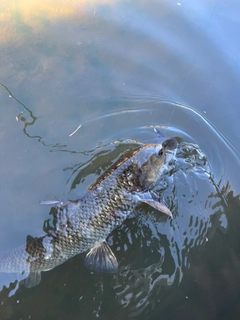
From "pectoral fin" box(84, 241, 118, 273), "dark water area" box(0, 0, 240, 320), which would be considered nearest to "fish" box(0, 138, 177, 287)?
"pectoral fin" box(84, 241, 118, 273)

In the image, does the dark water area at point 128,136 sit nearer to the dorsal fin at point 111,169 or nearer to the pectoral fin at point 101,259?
the pectoral fin at point 101,259

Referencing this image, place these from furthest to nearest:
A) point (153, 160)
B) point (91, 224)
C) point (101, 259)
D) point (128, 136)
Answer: point (128, 136) < point (153, 160) < point (101, 259) < point (91, 224)

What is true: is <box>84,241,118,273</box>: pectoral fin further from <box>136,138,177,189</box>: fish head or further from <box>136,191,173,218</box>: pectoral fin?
<box>136,138,177,189</box>: fish head

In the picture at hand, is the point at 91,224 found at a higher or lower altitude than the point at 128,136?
lower

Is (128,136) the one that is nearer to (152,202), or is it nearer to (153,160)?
(153,160)

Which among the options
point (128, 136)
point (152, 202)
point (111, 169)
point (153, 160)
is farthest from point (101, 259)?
point (128, 136)

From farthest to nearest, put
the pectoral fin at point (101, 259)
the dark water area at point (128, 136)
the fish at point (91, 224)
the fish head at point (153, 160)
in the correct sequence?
1. the fish head at point (153, 160)
2. the dark water area at point (128, 136)
3. the pectoral fin at point (101, 259)
4. the fish at point (91, 224)

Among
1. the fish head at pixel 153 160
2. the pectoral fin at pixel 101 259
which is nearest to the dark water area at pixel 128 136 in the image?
Result: the pectoral fin at pixel 101 259
